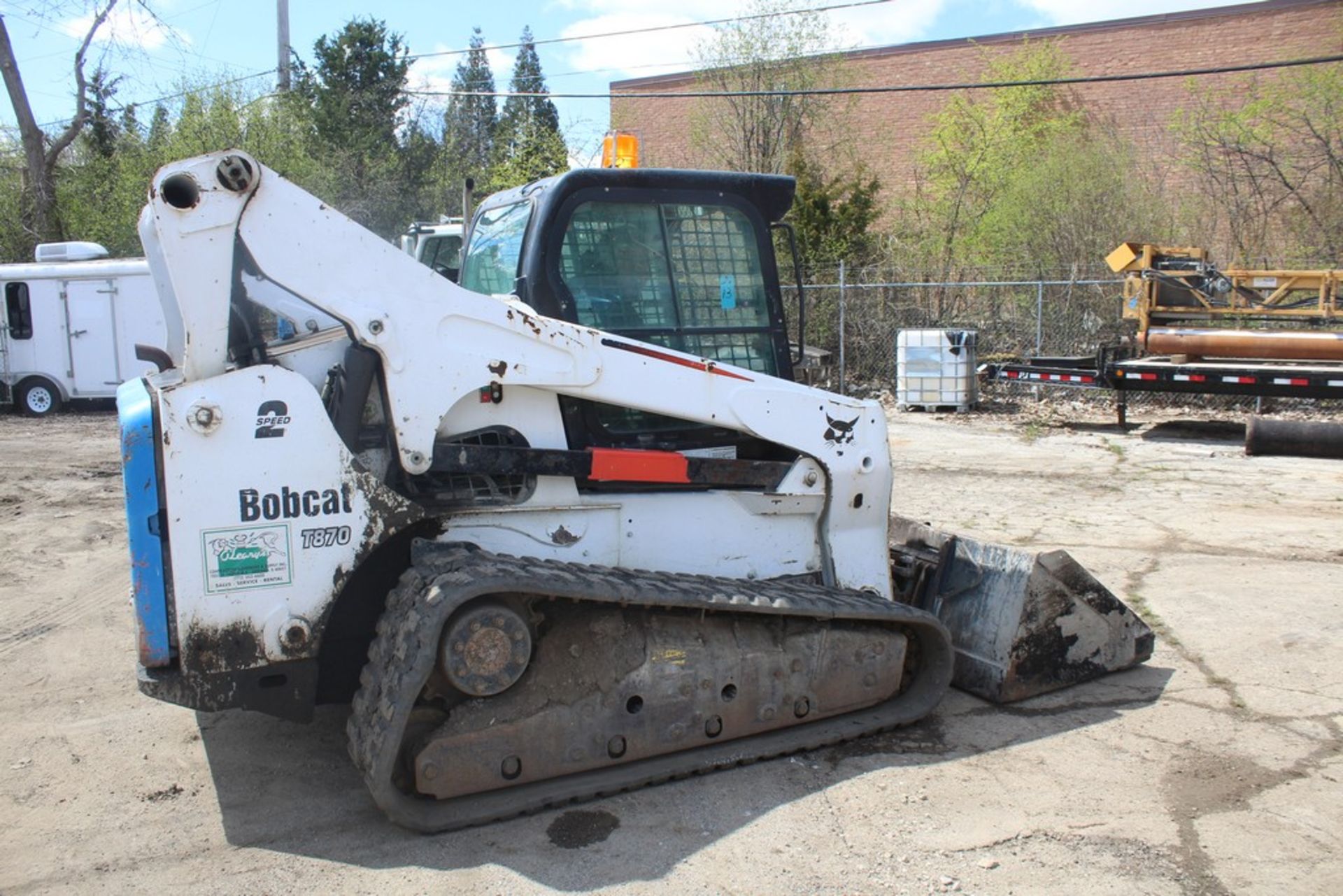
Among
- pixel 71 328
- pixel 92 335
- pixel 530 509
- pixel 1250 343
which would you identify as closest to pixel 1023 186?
pixel 1250 343

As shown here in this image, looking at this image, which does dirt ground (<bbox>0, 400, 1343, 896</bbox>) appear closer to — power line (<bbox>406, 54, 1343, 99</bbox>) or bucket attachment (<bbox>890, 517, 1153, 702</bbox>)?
bucket attachment (<bbox>890, 517, 1153, 702</bbox>)

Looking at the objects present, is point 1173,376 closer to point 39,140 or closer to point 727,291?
point 727,291

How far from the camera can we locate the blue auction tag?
4801 mm

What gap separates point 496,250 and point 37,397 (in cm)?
1511

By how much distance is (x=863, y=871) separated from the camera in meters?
3.42

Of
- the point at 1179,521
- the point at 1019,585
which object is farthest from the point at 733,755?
the point at 1179,521

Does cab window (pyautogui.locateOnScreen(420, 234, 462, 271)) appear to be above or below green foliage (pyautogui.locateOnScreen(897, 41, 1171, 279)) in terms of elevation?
below

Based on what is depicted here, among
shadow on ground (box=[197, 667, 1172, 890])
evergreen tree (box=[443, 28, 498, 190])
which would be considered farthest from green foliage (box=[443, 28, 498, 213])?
shadow on ground (box=[197, 667, 1172, 890])

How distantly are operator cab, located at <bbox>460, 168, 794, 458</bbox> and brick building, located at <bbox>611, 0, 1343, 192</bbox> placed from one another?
2249cm

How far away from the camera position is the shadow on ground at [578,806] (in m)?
3.52

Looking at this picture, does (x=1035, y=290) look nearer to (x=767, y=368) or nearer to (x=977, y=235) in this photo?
(x=977, y=235)

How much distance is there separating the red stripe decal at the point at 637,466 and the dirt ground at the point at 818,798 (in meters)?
1.16

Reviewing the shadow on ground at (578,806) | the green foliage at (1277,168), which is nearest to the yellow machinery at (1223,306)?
the green foliage at (1277,168)

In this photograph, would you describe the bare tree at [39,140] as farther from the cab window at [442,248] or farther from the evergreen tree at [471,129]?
the cab window at [442,248]
